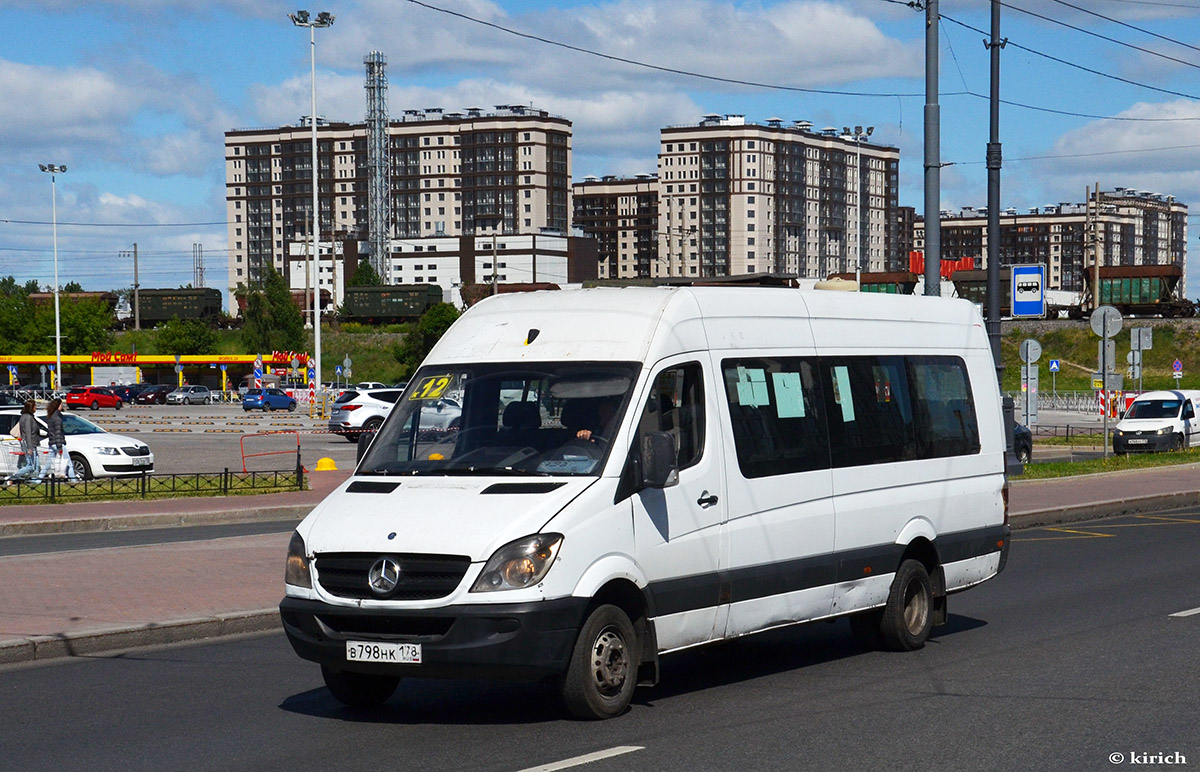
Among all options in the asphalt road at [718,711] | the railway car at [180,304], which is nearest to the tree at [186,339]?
the railway car at [180,304]

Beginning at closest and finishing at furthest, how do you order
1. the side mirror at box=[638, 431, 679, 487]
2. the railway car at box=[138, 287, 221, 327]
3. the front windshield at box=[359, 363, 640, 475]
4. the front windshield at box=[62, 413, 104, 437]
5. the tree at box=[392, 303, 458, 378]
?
the side mirror at box=[638, 431, 679, 487], the front windshield at box=[359, 363, 640, 475], the front windshield at box=[62, 413, 104, 437], the tree at box=[392, 303, 458, 378], the railway car at box=[138, 287, 221, 327]

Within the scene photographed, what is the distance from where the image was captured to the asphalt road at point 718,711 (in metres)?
6.69

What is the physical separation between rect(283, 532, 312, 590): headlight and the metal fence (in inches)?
663

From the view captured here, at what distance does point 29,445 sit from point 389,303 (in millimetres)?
118361

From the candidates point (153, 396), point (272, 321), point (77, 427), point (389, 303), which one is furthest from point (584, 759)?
point (389, 303)

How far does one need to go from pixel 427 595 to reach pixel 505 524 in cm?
52

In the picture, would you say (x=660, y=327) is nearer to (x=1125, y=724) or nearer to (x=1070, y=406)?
(x=1125, y=724)

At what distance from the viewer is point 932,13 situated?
2211 centimetres

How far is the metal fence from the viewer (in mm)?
23312

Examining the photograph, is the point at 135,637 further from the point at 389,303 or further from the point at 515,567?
the point at 389,303

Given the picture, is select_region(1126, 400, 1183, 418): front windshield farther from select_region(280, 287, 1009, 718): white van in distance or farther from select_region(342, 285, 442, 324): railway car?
select_region(342, 285, 442, 324): railway car

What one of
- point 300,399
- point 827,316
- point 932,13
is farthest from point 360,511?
point 300,399

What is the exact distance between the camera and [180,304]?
146375mm

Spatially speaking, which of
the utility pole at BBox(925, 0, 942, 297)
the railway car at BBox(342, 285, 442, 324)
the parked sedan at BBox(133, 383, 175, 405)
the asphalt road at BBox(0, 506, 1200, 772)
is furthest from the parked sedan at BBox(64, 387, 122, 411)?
the asphalt road at BBox(0, 506, 1200, 772)
